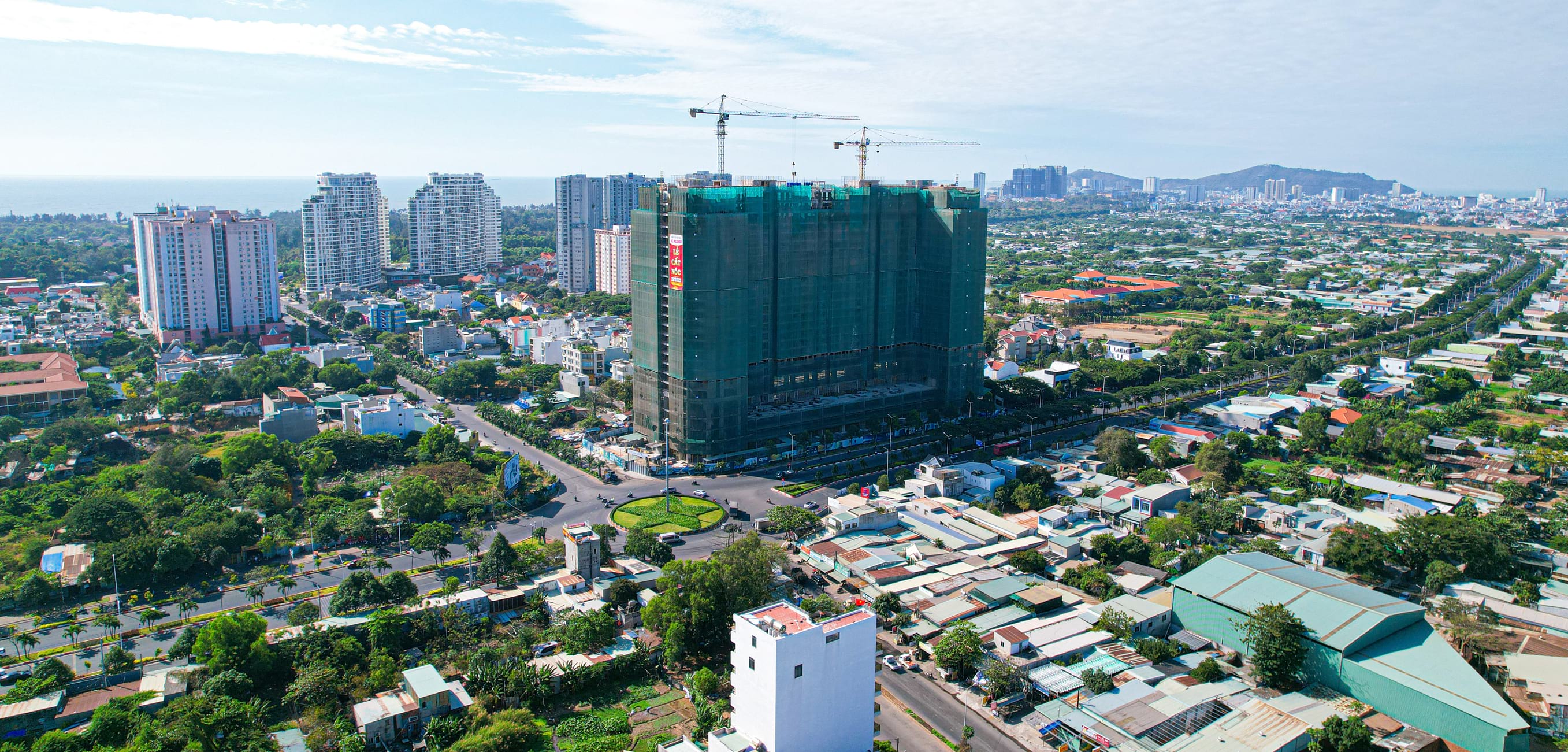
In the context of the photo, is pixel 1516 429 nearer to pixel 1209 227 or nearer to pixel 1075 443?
pixel 1075 443

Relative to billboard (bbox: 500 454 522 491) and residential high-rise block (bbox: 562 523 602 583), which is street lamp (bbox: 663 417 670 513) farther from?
residential high-rise block (bbox: 562 523 602 583)

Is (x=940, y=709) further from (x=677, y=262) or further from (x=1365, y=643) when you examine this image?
(x=677, y=262)

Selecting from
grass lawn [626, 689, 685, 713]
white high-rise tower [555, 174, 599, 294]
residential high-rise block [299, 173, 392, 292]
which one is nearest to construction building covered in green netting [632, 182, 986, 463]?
grass lawn [626, 689, 685, 713]

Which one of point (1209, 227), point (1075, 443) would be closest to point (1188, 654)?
point (1075, 443)

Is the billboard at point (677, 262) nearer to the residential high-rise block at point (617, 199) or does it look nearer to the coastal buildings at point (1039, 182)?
the residential high-rise block at point (617, 199)

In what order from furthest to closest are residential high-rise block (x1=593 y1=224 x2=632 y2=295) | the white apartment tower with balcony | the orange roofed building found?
residential high-rise block (x1=593 y1=224 x2=632 y2=295) → the orange roofed building → the white apartment tower with balcony

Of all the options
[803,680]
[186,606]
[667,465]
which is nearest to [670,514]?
[667,465]
